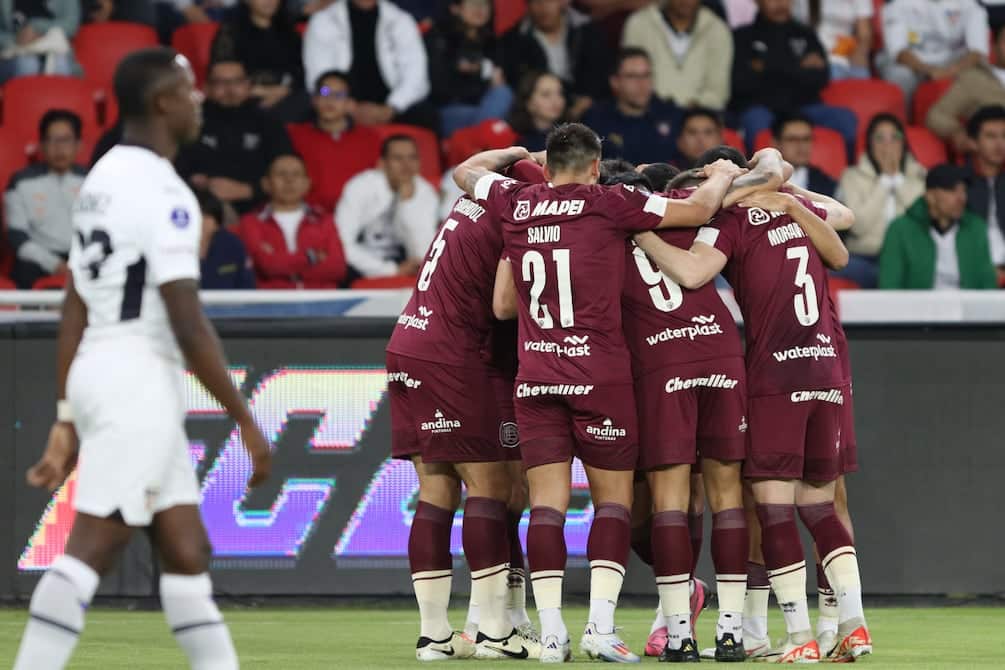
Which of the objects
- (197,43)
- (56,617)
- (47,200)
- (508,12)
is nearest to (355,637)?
(56,617)

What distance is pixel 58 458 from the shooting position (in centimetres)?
527

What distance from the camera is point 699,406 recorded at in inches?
309

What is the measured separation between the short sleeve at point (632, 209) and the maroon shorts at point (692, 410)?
66 cm

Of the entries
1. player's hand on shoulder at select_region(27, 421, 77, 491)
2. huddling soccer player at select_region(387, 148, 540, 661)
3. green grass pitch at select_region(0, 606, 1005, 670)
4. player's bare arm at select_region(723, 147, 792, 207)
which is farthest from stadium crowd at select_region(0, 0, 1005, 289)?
player's hand on shoulder at select_region(27, 421, 77, 491)

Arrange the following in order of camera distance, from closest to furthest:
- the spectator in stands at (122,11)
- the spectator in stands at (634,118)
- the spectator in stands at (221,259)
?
the spectator in stands at (221,259)
the spectator in stands at (634,118)
the spectator in stands at (122,11)

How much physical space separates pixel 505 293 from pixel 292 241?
213 inches

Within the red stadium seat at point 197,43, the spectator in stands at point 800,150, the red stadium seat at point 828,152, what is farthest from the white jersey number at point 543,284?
the red stadium seat at point 197,43

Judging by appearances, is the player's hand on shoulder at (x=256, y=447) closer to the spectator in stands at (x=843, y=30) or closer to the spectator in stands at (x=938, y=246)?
the spectator in stands at (x=938, y=246)

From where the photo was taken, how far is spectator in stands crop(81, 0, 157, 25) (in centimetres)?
1509

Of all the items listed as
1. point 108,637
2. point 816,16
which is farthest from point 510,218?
point 816,16

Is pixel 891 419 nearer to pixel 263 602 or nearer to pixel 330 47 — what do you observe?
pixel 263 602

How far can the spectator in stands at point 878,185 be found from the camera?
14055mm

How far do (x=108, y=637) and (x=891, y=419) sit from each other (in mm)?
4666

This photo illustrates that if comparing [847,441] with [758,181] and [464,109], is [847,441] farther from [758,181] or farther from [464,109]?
[464,109]
